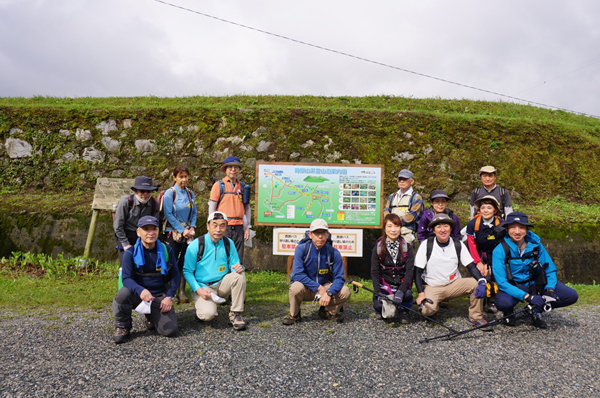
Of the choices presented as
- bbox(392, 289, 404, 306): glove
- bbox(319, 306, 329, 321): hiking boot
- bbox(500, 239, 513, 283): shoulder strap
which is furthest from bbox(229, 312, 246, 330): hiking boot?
bbox(500, 239, 513, 283): shoulder strap

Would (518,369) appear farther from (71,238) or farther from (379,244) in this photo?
(71,238)

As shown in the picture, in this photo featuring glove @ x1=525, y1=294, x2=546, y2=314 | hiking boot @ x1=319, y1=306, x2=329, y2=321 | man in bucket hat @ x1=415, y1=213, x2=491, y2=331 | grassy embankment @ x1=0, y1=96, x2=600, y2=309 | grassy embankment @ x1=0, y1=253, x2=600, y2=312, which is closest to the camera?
glove @ x1=525, y1=294, x2=546, y2=314

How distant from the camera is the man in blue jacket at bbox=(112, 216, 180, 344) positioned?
4.33m

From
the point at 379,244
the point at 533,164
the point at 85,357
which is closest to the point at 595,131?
the point at 533,164

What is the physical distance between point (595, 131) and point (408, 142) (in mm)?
7253

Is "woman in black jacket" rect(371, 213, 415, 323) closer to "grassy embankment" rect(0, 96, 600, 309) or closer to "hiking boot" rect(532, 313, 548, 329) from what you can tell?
"hiking boot" rect(532, 313, 548, 329)

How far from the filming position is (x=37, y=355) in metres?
3.80

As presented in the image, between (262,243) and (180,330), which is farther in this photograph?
(262,243)

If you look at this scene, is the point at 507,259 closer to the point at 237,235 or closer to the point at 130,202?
the point at 237,235

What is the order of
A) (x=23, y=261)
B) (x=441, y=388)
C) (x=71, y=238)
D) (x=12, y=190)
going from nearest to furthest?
1. (x=441, y=388)
2. (x=23, y=261)
3. (x=71, y=238)
4. (x=12, y=190)

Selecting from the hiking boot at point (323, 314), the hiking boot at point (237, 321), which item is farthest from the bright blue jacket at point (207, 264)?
the hiking boot at point (323, 314)

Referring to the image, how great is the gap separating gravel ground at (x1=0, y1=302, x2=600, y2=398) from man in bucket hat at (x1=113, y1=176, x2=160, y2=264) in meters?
1.08

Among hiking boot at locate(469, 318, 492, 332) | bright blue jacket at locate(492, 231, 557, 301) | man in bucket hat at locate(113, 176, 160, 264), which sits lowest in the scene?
hiking boot at locate(469, 318, 492, 332)

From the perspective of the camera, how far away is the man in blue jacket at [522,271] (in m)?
4.83
